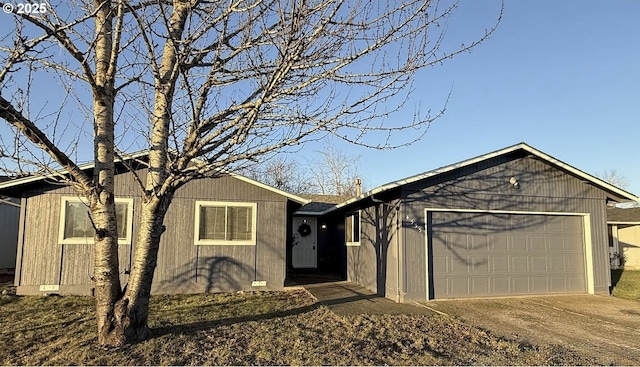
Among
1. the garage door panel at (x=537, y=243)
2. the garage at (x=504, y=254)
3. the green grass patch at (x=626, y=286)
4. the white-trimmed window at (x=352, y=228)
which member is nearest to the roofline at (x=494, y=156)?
the garage at (x=504, y=254)

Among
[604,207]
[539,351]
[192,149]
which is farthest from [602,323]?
[192,149]

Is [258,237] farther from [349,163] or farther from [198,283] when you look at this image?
[349,163]

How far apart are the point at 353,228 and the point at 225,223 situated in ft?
12.7

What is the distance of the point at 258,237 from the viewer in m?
10.3

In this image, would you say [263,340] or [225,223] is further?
[225,223]

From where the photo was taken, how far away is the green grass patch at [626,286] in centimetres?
998

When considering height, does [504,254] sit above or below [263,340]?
above

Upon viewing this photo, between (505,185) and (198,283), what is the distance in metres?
7.72

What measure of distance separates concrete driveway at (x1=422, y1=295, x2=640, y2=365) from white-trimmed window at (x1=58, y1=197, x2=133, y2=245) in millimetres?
7167

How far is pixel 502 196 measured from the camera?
9.69 metres

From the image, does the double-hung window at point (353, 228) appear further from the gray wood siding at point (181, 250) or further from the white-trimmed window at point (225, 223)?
the white-trimmed window at point (225, 223)

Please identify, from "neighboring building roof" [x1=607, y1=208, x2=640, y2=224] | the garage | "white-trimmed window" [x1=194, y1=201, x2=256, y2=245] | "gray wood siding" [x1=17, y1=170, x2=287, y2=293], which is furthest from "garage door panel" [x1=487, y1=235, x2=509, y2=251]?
"neighboring building roof" [x1=607, y1=208, x2=640, y2=224]

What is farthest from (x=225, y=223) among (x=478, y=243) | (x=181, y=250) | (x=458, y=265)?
(x=478, y=243)

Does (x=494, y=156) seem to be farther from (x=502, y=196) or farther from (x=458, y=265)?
(x=458, y=265)
